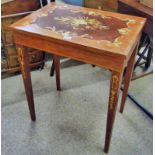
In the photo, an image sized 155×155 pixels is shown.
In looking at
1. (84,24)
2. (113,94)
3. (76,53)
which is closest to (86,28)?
(84,24)

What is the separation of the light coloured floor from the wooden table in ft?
0.61

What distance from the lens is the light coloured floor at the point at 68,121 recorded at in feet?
4.45

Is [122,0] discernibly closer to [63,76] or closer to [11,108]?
[63,76]

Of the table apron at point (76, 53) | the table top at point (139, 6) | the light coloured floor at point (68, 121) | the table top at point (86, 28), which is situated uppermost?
the table top at point (139, 6)

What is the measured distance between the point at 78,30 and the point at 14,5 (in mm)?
773

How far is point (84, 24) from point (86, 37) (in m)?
0.15

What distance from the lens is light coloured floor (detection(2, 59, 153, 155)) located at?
1.36 metres

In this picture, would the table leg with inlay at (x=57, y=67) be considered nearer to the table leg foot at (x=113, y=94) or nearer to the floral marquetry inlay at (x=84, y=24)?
the floral marquetry inlay at (x=84, y=24)

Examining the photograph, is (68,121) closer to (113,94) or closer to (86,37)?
(113,94)

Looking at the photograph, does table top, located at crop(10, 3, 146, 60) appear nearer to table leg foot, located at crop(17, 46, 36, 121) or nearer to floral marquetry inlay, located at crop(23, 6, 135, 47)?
floral marquetry inlay, located at crop(23, 6, 135, 47)

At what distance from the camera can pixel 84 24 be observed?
1.16 metres

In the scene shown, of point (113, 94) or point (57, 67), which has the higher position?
point (113, 94)

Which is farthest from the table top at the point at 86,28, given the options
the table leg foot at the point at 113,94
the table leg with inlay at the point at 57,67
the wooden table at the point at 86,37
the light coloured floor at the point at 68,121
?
the light coloured floor at the point at 68,121

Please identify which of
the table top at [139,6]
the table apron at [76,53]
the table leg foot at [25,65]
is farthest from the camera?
the table top at [139,6]
